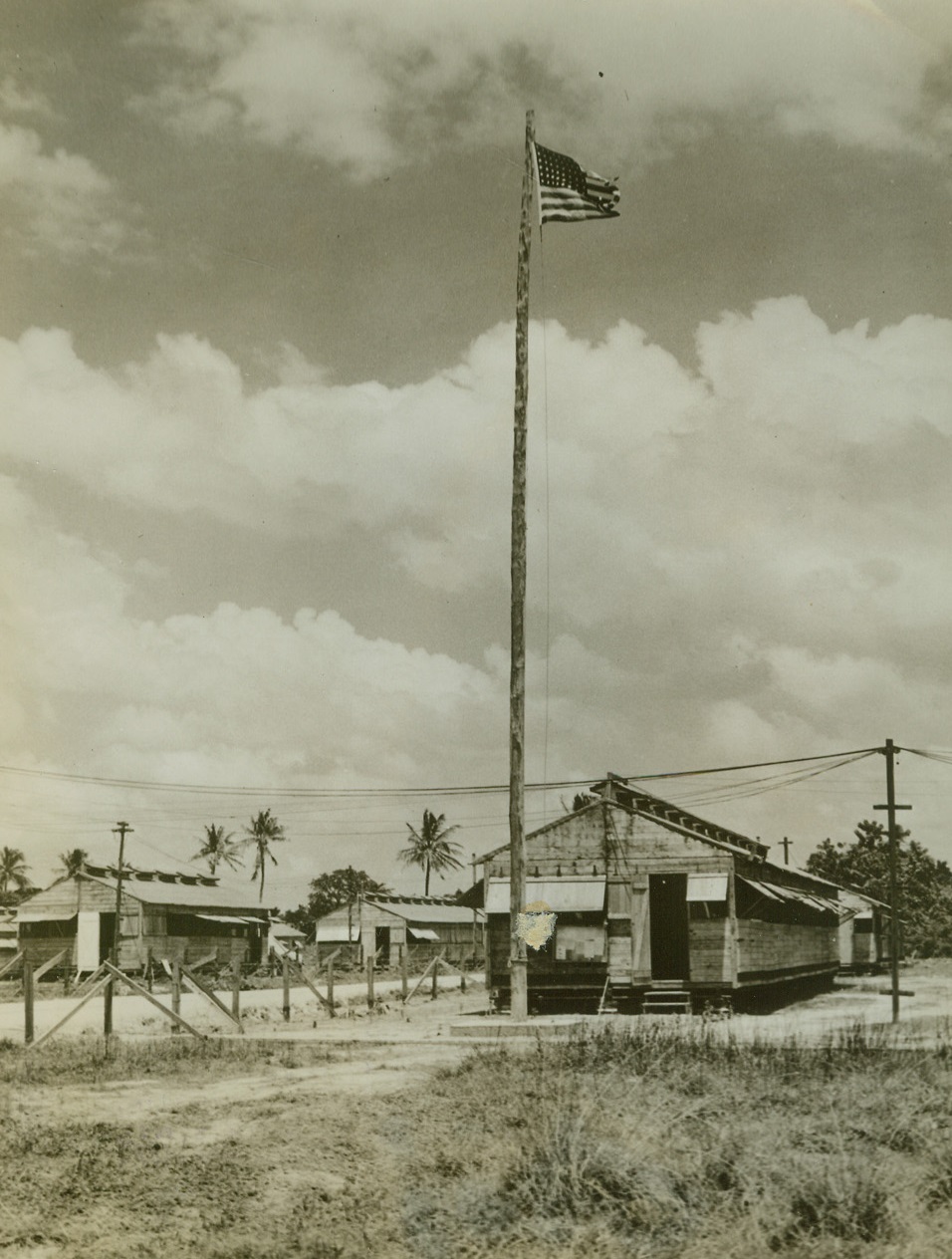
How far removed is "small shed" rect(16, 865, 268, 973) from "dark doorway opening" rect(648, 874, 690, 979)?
2170cm

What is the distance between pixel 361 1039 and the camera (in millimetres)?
20516

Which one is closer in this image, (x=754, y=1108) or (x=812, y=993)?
(x=754, y=1108)

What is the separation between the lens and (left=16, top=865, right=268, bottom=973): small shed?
4897 cm

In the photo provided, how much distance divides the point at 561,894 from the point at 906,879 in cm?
4940

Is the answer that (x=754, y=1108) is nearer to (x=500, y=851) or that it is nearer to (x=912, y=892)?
A: (x=500, y=851)

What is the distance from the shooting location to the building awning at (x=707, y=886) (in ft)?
87.9

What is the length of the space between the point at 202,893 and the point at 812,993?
28.0 m

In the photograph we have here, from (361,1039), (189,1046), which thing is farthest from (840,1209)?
(361,1039)

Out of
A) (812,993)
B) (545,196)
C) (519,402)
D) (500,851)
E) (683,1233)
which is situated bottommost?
(812,993)

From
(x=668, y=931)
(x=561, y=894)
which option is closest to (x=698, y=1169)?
(x=561, y=894)

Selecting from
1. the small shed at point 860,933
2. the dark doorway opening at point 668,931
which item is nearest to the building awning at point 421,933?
the small shed at point 860,933

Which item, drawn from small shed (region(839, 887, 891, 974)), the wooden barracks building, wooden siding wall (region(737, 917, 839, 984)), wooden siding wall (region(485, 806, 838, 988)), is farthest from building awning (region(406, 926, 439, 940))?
wooden siding wall (region(485, 806, 838, 988))

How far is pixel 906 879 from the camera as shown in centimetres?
7062

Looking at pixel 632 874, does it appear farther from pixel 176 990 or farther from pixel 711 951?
pixel 176 990
